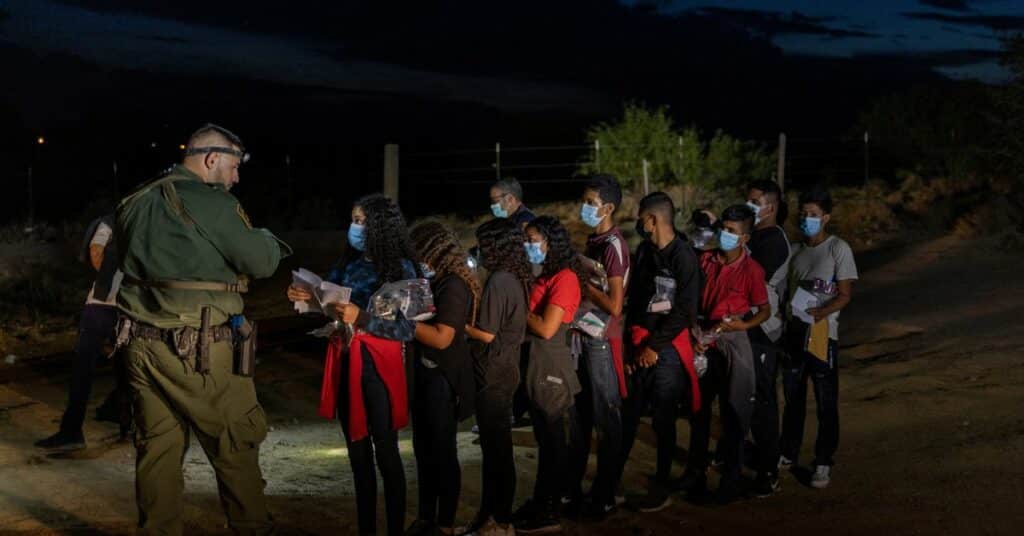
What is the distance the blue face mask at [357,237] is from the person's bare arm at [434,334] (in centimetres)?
51

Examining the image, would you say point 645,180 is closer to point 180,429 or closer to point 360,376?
point 360,376

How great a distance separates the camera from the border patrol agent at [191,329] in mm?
5594

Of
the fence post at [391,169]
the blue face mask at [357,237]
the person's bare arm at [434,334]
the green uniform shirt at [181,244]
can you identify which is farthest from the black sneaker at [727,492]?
the fence post at [391,169]

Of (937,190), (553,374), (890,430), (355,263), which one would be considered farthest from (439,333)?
(937,190)

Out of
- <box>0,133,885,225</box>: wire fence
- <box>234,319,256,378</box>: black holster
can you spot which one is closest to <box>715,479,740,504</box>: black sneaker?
<box>234,319,256,378</box>: black holster

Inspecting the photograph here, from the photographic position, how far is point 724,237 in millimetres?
7730

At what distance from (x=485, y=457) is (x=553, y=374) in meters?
0.64

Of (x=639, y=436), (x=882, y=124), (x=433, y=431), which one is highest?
(x=882, y=124)

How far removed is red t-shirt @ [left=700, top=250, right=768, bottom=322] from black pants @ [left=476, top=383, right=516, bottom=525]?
1765mm

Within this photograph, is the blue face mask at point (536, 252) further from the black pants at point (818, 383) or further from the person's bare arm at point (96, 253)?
the person's bare arm at point (96, 253)

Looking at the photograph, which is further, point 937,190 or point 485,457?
point 937,190

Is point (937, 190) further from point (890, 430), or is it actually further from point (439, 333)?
point (439, 333)

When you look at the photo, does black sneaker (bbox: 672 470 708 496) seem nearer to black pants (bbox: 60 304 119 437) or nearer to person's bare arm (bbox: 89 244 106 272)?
black pants (bbox: 60 304 119 437)

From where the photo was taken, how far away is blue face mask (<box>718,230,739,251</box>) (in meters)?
7.71
